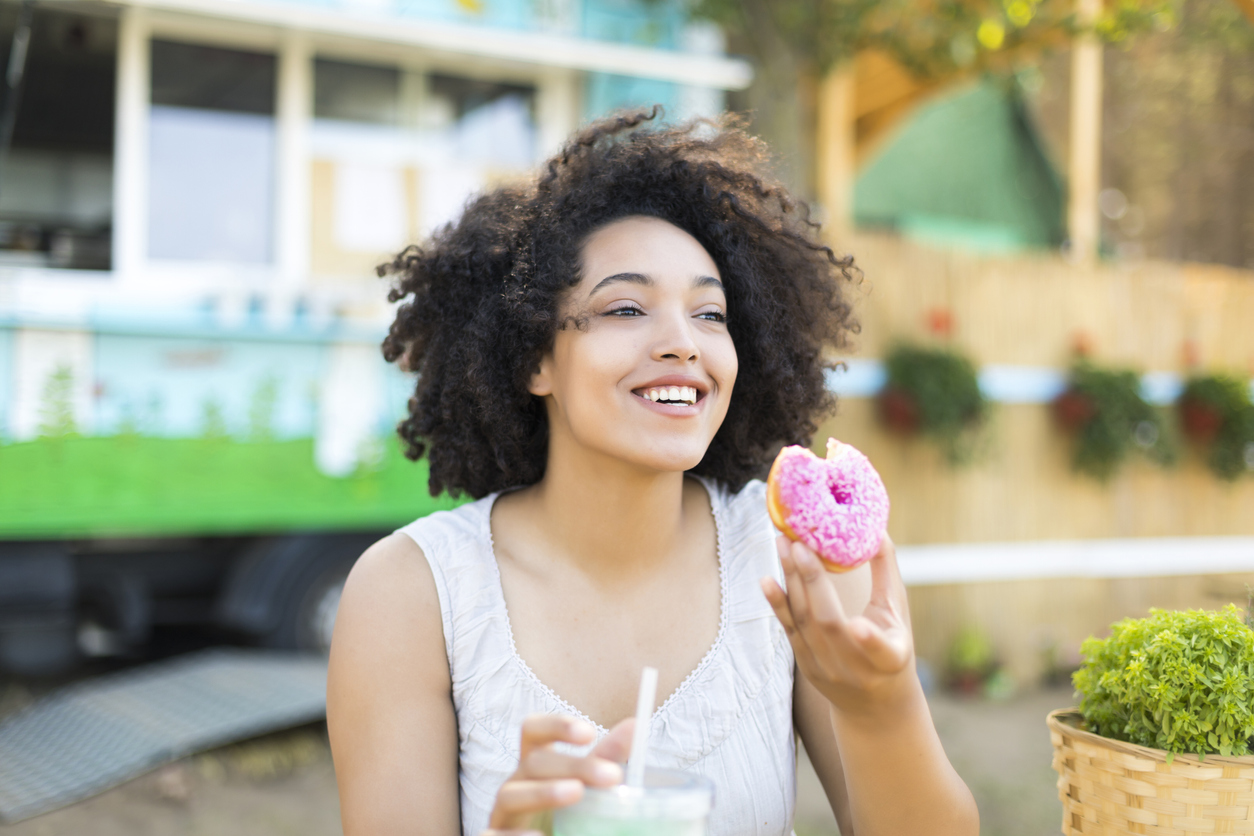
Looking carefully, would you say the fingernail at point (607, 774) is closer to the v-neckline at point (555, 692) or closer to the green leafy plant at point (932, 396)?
the v-neckline at point (555, 692)

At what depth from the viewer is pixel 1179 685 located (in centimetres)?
133

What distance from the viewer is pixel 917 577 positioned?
6.02 meters

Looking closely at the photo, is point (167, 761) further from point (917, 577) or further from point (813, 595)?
point (917, 577)

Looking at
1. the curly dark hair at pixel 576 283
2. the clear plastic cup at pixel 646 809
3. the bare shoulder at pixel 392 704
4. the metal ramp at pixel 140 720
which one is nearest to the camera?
the clear plastic cup at pixel 646 809

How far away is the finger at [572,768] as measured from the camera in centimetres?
105

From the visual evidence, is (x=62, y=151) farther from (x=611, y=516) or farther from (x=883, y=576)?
(x=883, y=576)

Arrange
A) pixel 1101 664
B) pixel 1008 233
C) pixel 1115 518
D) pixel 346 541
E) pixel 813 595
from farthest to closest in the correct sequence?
pixel 1008 233 < pixel 1115 518 < pixel 346 541 < pixel 1101 664 < pixel 813 595

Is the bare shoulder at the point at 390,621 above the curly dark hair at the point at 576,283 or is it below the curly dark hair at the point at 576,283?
below

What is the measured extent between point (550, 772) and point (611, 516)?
2.51ft

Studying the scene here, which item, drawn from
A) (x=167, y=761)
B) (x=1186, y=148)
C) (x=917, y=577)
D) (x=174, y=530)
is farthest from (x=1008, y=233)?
(x=167, y=761)

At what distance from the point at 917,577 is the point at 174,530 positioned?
3.99 metres

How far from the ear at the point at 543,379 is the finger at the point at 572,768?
2.91 ft

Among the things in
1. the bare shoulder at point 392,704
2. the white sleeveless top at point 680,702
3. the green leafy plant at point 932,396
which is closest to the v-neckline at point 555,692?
the white sleeveless top at point 680,702

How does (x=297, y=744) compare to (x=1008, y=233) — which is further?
(x=1008, y=233)
